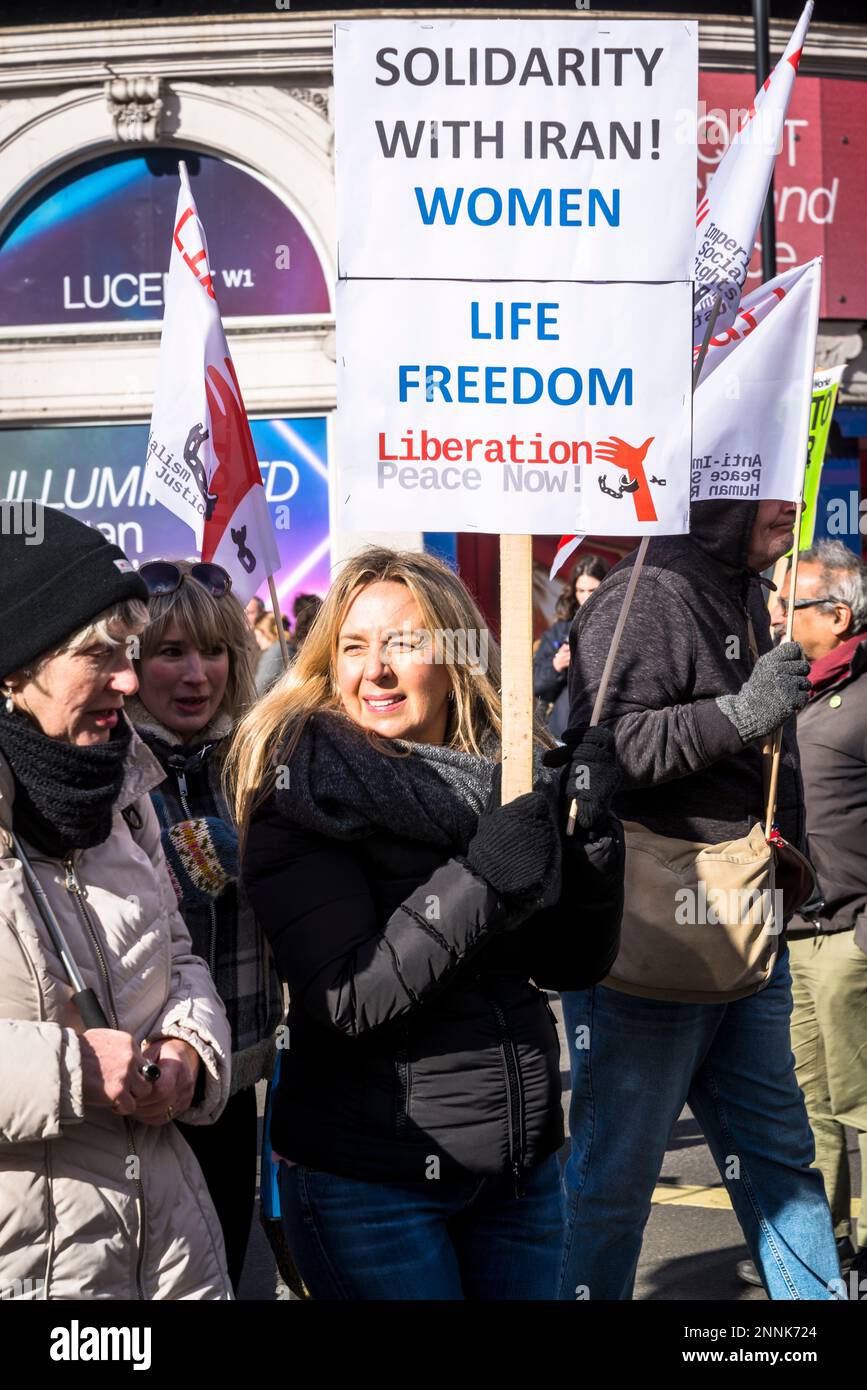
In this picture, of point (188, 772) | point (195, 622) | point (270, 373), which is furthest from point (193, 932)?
point (270, 373)

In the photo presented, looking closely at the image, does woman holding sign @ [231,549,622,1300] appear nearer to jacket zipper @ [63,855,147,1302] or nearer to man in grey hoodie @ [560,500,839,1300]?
jacket zipper @ [63,855,147,1302]

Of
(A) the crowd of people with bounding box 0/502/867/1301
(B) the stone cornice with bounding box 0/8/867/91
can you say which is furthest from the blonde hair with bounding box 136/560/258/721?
(B) the stone cornice with bounding box 0/8/867/91

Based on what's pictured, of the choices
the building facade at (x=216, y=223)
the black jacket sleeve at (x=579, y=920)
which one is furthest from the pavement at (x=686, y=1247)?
the building facade at (x=216, y=223)

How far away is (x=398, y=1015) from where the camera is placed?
97.3 inches

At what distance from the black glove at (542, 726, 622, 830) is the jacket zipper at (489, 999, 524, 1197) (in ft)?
1.41

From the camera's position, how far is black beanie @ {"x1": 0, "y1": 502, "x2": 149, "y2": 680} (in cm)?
231

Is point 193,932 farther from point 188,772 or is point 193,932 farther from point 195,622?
point 195,622

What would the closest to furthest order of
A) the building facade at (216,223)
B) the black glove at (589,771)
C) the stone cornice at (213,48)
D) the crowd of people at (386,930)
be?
the crowd of people at (386,930) → the black glove at (589,771) → the stone cornice at (213,48) → the building facade at (216,223)

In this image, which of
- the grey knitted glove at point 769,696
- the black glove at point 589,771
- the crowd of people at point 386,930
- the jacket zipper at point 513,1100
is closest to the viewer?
the crowd of people at point 386,930

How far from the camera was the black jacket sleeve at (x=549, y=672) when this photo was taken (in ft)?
31.2

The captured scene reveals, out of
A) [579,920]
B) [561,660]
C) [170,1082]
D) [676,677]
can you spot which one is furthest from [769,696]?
[561,660]

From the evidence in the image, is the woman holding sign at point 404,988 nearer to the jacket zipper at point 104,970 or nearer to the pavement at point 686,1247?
the jacket zipper at point 104,970

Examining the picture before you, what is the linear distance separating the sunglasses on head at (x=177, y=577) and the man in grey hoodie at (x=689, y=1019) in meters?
0.85

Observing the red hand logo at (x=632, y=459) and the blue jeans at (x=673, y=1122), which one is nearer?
the red hand logo at (x=632, y=459)
